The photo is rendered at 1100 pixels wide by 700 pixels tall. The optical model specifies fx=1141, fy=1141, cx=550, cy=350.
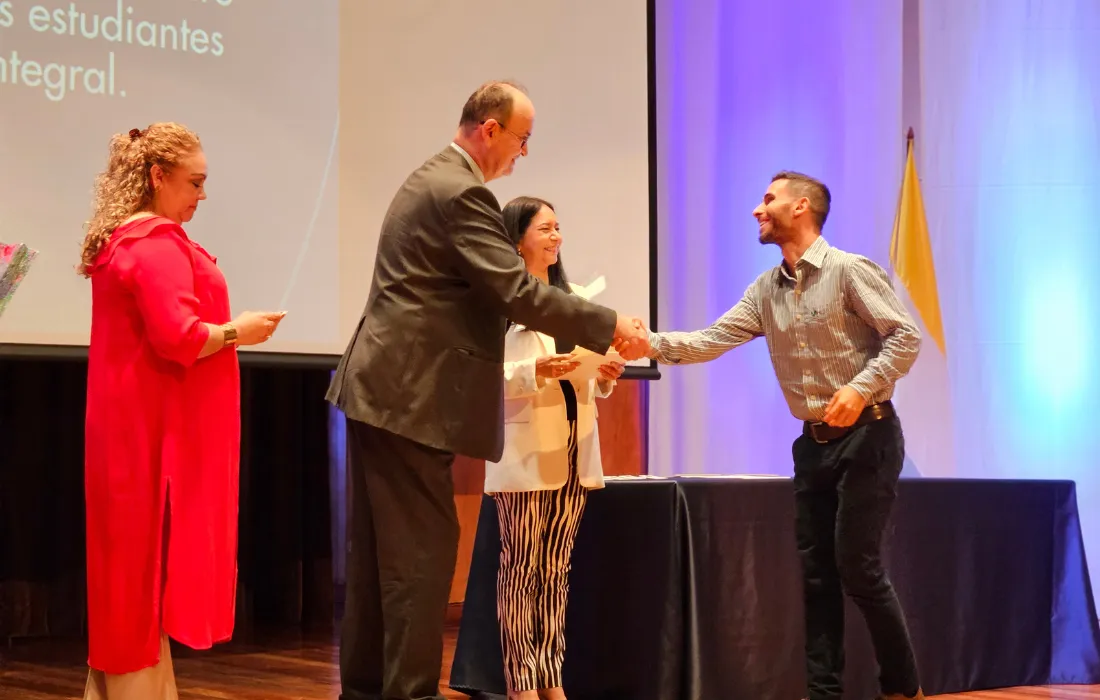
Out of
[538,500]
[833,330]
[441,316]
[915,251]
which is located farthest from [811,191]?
[915,251]

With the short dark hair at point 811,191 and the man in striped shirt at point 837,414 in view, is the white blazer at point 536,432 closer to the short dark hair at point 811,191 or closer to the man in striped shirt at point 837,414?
the man in striped shirt at point 837,414

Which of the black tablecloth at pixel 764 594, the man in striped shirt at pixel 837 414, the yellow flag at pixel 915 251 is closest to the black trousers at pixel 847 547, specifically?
the man in striped shirt at pixel 837 414

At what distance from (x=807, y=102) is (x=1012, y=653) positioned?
288cm

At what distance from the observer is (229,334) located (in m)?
2.31

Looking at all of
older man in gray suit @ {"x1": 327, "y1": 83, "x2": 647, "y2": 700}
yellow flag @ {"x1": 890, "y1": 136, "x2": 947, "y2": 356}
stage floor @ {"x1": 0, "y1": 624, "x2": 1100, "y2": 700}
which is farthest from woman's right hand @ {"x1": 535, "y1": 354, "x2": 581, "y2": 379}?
yellow flag @ {"x1": 890, "y1": 136, "x2": 947, "y2": 356}

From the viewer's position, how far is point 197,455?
229 centimetres

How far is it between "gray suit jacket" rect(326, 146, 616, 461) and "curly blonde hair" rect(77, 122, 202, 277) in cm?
47

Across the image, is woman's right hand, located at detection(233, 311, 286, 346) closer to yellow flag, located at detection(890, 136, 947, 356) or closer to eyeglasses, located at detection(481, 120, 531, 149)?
eyeglasses, located at detection(481, 120, 531, 149)

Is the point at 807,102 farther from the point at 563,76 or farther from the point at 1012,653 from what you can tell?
the point at 1012,653

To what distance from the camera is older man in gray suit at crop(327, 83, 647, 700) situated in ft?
7.38

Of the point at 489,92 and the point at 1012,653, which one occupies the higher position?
the point at 489,92

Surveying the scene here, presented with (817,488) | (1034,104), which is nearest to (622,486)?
(817,488)

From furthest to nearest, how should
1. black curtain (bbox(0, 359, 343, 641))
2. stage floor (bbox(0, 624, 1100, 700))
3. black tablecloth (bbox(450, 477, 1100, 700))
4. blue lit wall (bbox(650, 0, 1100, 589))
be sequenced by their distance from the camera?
blue lit wall (bbox(650, 0, 1100, 589))
black curtain (bbox(0, 359, 343, 641))
stage floor (bbox(0, 624, 1100, 700))
black tablecloth (bbox(450, 477, 1100, 700))

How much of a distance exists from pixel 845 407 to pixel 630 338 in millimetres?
583
